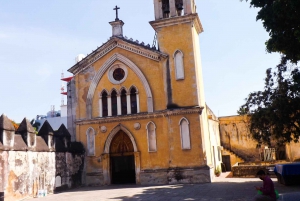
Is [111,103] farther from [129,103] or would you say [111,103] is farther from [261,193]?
[261,193]

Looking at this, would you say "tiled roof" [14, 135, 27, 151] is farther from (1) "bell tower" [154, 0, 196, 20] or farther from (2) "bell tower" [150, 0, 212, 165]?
(1) "bell tower" [154, 0, 196, 20]

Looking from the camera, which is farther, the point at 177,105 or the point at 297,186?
the point at 177,105

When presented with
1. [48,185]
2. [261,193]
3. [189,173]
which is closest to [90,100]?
[48,185]

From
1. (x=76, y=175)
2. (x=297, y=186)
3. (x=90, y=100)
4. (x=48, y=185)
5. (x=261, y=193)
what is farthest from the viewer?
(x=90, y=100)

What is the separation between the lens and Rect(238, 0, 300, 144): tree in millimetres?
10546

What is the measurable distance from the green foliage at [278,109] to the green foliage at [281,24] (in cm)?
191

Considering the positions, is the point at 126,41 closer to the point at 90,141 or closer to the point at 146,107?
the point at 146,107

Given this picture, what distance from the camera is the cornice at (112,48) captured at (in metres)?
20.0

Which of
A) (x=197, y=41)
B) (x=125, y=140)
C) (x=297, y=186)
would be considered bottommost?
(x=297, y=186)

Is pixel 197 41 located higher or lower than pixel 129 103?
higher

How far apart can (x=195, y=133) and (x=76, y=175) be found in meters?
8.07

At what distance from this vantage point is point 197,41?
70.7ft

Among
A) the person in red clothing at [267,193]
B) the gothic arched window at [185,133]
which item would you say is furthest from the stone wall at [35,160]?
the person in red clothing at [267,193]

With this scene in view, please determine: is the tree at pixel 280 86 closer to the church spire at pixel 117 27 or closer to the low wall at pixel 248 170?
the low wall at pixel 248 170
